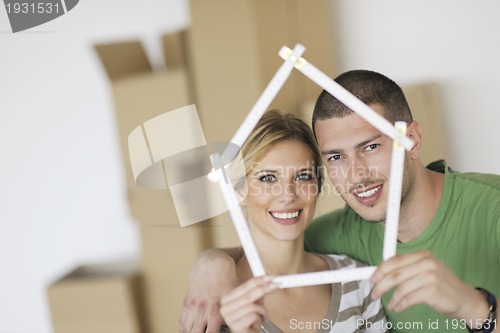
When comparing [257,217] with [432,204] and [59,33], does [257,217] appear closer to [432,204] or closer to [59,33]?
[432,204]

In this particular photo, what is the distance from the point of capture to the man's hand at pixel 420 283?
53 cm

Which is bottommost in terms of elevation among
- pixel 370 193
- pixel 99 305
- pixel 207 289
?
pixel 99 305

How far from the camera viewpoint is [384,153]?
0.67 m

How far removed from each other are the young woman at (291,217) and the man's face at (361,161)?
42mm

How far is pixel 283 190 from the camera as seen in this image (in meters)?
0.69

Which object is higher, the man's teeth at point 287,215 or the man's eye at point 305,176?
the man's eye at point 305,176

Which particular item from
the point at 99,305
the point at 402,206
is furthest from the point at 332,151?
the point at 99,305

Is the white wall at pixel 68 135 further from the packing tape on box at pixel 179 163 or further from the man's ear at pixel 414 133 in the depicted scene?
the man's ear at pixel 414 133

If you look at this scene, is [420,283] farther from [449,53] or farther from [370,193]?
[449,53]

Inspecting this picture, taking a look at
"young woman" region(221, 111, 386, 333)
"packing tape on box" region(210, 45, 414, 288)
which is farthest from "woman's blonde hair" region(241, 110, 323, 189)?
"packing tape on box" region(210, 45, 414, 288)

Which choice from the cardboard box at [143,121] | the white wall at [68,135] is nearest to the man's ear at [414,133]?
the cardboard box at [143,121]

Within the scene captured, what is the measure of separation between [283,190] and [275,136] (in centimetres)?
6

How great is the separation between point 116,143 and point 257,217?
1.77 feet

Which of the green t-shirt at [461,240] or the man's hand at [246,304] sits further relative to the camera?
the green t-shirt at [461,240]
